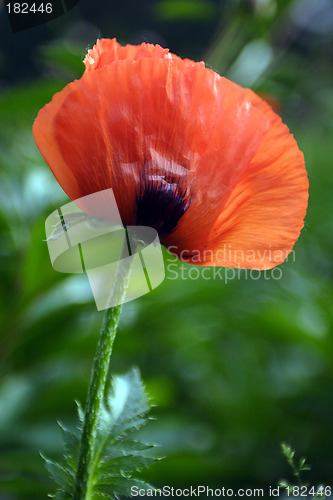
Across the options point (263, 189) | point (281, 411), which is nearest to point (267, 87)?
point (281, 411)

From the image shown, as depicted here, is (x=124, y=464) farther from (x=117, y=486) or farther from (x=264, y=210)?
(x=264, y=210)

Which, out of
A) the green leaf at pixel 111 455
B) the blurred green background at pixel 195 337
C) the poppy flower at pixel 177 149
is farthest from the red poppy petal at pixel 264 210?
the blurred green background at pixel 195 337

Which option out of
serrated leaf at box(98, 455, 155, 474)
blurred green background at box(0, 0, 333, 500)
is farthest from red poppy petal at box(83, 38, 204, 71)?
blurred green background at box(0, 0, 333, 500)

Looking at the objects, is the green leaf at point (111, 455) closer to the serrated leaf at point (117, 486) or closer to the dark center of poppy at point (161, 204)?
the serrated leaf at point (117, 486)

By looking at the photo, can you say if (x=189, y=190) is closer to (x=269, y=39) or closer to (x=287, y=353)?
(x=287, y=353)
